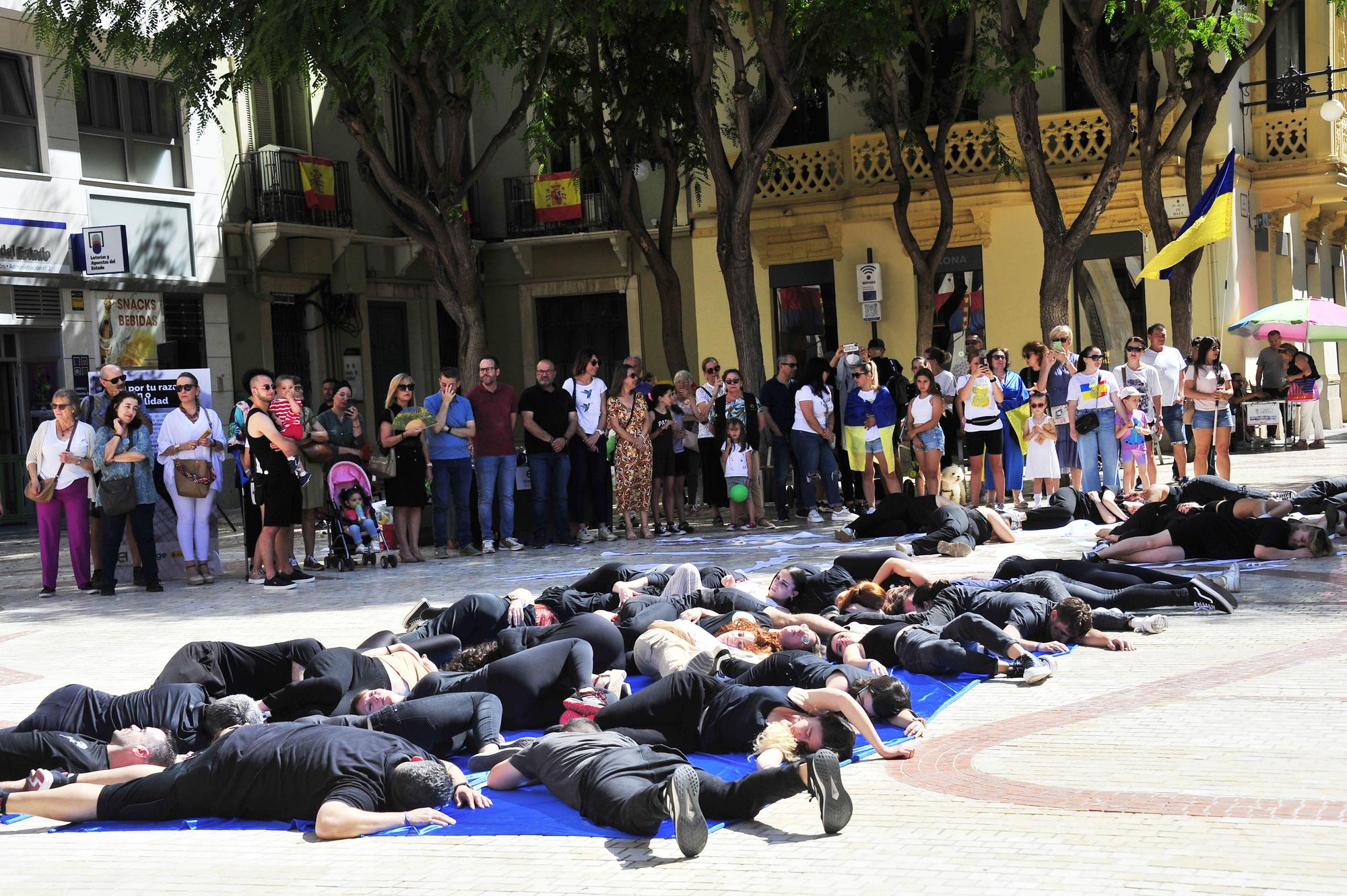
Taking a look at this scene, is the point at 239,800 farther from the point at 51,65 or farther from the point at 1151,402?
the point at 51,65

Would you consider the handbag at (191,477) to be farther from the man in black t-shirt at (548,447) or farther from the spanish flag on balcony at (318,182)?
the spanish flag on balcony at (318,182)

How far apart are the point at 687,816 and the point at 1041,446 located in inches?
430

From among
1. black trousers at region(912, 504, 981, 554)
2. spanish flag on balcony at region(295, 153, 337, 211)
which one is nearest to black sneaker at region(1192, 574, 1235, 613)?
black trousers at region(912, 504, 981, 554)

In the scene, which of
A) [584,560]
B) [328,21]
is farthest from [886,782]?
[328,21]

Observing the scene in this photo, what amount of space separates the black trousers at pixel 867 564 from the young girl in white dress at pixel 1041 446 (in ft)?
17.8

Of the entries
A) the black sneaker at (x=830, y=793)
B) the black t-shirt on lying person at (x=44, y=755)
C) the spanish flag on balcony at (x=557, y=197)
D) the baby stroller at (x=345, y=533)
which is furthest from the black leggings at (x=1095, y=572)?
the spanish flag on balcony at (x=557, y=197)

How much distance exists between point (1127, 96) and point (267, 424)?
12577 millimetres

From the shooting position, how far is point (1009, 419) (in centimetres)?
1548

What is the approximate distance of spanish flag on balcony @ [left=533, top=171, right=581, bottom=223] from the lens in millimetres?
29062

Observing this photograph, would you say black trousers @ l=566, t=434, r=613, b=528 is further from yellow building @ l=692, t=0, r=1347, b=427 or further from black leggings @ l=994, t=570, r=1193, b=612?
yellow building @ l=692, t=0, r=1347, b=427

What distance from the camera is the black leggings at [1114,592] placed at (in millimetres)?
8828

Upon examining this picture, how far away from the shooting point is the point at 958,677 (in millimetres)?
7793

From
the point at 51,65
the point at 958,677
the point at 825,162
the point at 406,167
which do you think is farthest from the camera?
the point at 406,167

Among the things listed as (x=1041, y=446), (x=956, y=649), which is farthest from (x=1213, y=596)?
(x=1041, y=446)
